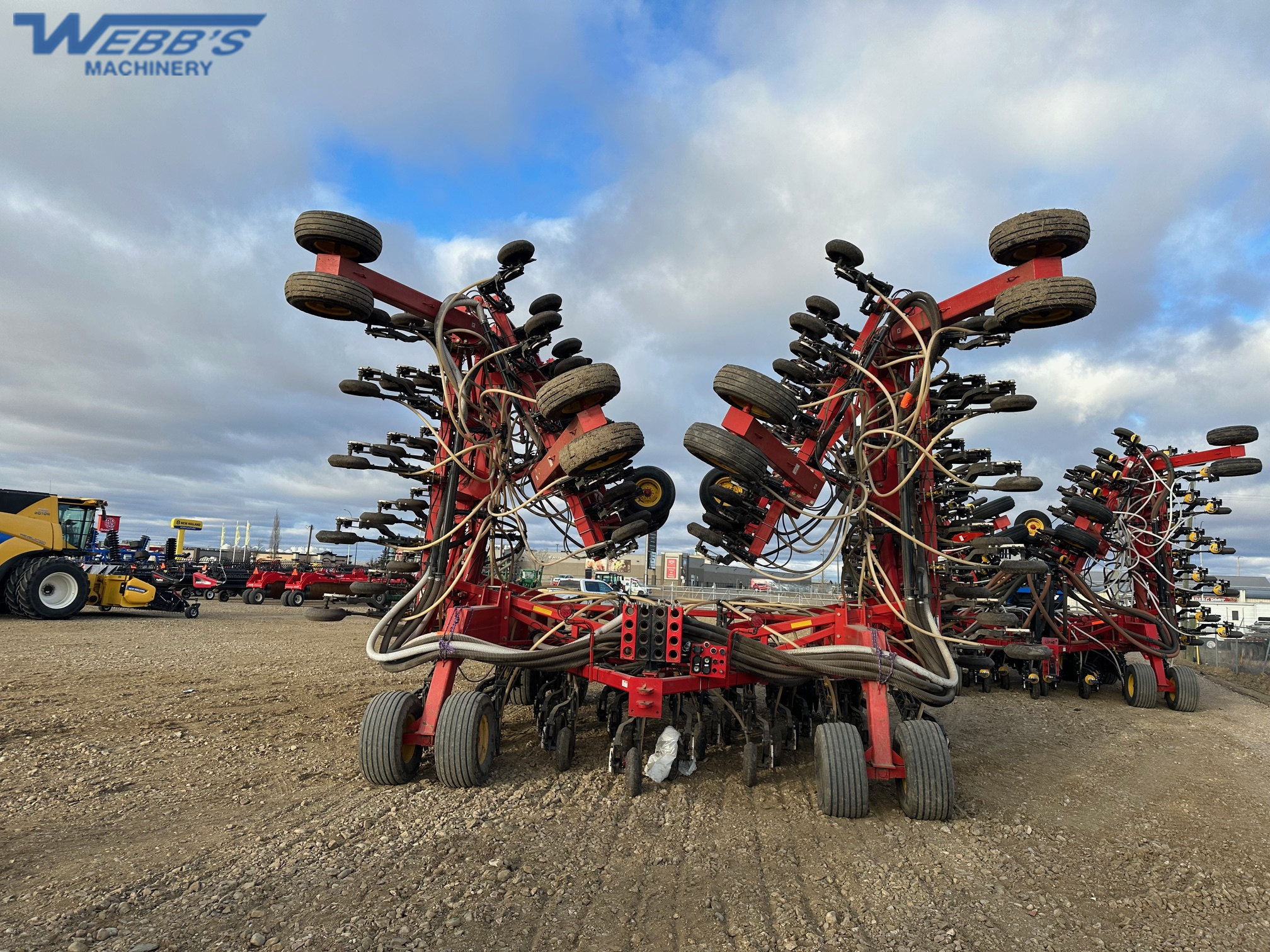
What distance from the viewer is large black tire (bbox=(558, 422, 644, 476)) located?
4.63m

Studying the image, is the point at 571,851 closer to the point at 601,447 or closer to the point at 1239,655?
the point at 601,447

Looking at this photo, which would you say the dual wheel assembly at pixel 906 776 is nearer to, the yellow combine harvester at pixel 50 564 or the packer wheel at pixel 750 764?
the packer wheel at pixel 750 764

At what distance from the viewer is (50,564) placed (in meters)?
14.2

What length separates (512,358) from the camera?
6078 mm

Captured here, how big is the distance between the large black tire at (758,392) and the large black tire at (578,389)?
2.47 feet

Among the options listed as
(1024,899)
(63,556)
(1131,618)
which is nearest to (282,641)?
(63,556)

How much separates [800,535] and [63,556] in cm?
1682

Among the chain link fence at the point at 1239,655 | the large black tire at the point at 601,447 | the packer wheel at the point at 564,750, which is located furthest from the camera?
the chain link fence at the point at 1239,655

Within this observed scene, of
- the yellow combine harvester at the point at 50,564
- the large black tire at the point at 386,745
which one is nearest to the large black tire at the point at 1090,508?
the large black tire at the point at 386,745

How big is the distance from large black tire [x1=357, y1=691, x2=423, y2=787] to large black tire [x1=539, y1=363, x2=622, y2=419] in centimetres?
230

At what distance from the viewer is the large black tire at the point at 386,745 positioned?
4.72 metres

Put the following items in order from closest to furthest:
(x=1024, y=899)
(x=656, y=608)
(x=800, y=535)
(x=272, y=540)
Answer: (x=1024, y=899) < (x=656, y=608) < (x=800, y=535) < (x=272, y=540)

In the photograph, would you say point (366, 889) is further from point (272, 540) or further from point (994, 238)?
point (272, 540)

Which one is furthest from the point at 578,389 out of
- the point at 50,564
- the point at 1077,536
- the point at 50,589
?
the point at 50,589
